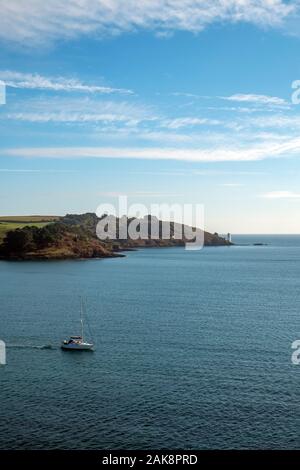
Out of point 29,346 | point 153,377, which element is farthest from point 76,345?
point 153,377

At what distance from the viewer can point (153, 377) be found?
7488cm

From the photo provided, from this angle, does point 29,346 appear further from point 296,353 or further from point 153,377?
point 296,353

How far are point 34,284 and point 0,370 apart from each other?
94.3 metres

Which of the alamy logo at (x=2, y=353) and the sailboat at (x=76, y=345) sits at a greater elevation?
the sailboat at (x=76, y=345)

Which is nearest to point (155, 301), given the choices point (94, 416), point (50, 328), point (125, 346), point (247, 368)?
point (50, 328)

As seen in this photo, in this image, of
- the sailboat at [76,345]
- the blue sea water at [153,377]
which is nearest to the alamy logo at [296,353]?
the blue sea water at [153,377]

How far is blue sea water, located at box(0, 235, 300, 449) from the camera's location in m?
57.0

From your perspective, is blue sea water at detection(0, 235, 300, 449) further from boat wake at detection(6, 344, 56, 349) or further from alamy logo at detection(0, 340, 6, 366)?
alamy logo at detection(0, 340, 6, 366)

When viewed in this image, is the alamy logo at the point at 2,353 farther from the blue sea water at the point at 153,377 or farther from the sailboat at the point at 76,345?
the sailboat at the point at 76,345

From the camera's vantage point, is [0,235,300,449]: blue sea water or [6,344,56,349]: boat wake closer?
[0,235,300,449]: blue sea water

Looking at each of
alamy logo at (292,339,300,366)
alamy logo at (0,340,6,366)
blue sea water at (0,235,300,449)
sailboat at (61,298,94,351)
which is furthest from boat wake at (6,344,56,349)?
alamy logo at (292,339,300,366)

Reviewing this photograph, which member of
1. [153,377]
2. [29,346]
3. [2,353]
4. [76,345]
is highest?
[76,345]

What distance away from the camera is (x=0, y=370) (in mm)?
79812

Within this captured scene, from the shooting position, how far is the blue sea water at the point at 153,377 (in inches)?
2244
